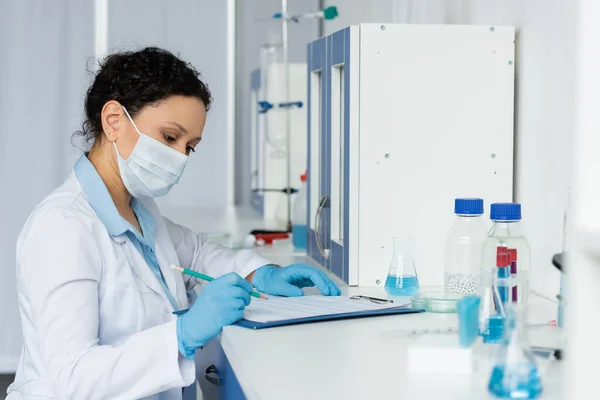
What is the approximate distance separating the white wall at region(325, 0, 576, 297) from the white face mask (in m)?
0.66

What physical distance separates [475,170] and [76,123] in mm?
Result: 1798

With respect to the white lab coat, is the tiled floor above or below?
below

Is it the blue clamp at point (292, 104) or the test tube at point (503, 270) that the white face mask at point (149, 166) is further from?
the blue clamp at point (292, 104)

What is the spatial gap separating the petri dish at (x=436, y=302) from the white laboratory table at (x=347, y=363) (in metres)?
0.03

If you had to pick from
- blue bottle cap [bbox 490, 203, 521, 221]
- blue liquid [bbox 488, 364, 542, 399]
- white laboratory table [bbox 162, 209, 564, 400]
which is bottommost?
white laboratory table [bbox 162, 209, 564, 400]

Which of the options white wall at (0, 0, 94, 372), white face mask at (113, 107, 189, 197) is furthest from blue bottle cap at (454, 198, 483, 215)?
white wall at (0, 0, 94, 372)

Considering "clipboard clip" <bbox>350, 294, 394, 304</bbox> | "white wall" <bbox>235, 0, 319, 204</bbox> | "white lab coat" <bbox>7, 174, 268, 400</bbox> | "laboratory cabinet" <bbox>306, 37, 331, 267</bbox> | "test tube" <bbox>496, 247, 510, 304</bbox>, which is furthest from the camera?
"white wall" <bbox>235, 0, 319, 204</bbox>

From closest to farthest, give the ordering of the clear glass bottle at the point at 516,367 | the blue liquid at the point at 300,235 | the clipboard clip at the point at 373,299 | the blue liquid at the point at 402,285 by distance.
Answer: the clear glass bottle at the point at 516,367, the clipboard clip at the point at 373,299, the blue liquid at the point at 402,285, the blue liquid at the point at 300,235

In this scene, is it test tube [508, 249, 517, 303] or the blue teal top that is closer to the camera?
test tube [508, 249, 517, 303]

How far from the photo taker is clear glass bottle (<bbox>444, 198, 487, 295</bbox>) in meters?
1.46

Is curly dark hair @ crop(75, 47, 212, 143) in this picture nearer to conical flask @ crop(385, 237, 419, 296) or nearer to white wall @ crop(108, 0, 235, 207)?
conical flask @ crop(385, 237, 419, 296)

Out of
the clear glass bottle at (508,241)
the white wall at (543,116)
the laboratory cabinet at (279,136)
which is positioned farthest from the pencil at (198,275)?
the laboratory cabinet at (279,136)

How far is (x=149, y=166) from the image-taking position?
143 centimetres

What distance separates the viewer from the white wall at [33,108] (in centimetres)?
291
